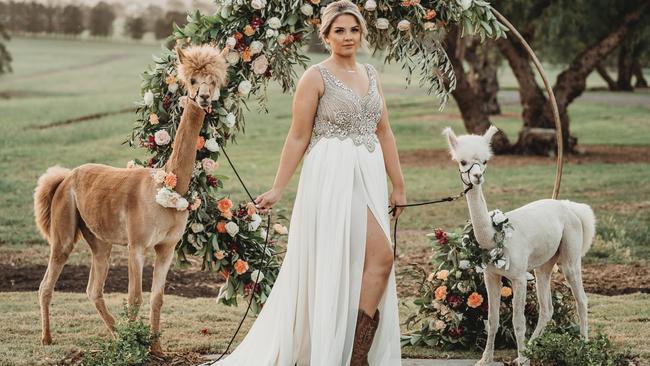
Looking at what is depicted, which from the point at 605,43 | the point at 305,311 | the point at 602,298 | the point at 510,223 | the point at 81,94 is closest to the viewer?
the point at 305,311

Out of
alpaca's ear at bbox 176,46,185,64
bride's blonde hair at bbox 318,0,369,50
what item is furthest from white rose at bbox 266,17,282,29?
bride's blonde hair at bbox 318,0,369,50

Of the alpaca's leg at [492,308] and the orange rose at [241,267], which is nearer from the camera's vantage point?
the alpaca's leg at [492,308]

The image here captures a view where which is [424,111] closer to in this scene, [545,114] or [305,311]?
[545,114]

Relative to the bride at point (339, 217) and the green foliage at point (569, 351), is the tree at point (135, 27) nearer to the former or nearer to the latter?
the bride at point (339, 217)

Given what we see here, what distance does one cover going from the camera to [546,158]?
20.8 m

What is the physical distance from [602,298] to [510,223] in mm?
3374

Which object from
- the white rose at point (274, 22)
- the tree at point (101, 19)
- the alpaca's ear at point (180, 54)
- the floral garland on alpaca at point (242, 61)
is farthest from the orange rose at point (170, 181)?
the tree at point (101, 19)

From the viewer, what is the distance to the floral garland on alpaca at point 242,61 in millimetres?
7367

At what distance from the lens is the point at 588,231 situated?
23.5 feet

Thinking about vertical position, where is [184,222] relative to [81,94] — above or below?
above

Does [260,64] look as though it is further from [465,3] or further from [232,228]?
[465,3]

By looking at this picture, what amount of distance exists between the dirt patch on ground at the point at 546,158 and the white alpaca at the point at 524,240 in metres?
12.9

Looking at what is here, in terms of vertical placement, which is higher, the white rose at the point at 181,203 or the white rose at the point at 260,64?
the white rose at the point at 260,64

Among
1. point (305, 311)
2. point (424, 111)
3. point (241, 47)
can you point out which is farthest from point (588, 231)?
point (424, 111)
